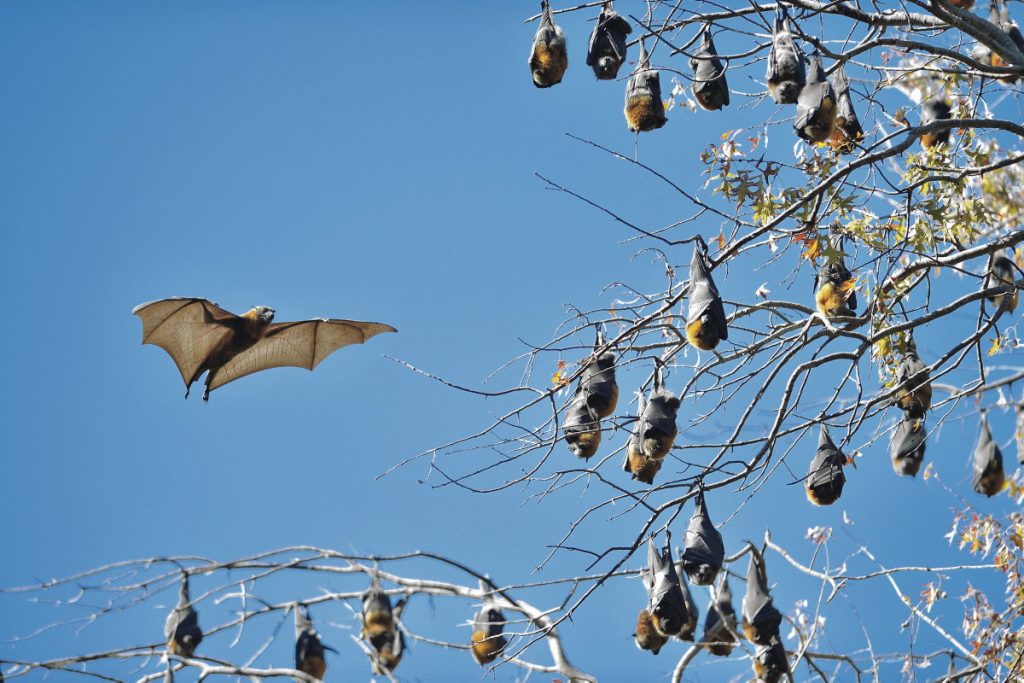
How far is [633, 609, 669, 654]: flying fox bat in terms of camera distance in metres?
7.03

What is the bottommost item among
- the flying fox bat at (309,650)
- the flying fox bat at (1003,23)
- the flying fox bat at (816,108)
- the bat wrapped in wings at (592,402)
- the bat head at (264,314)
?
the bat wrapped in wings at (592,402)

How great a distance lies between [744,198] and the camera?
20.9 ft

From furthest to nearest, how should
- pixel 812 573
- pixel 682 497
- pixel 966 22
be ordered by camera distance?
pixel 812 573 → pixel 966 22 → pixel 682 497

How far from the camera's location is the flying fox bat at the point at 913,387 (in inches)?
237

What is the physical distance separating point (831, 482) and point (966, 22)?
253 cm

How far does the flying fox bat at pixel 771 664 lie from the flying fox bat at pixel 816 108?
304 cm

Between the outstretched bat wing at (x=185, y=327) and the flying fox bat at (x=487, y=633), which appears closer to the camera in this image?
the flying fox bat at (x=487, y=633)

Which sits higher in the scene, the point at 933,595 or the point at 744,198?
the point at 744,198

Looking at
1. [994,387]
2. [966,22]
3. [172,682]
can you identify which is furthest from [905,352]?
[172,682]

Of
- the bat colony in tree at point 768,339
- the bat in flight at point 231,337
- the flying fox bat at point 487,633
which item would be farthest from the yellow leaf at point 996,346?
the bat in flight at point 231,337

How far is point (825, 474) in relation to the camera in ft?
21.1

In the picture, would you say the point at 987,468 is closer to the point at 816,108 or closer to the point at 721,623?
the point at 721,623

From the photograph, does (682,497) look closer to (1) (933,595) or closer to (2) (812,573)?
(2) (812,573)

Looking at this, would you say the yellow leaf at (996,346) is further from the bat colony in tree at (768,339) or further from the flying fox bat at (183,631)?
the flying fox bat at (183,631)
